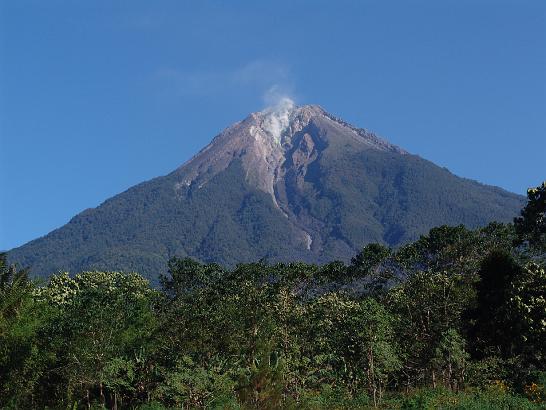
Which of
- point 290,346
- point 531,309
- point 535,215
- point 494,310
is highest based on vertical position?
point 535,215

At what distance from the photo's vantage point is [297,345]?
36.6m

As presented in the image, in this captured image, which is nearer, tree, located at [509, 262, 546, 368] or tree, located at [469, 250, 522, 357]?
→ tree, located at [509, 262, 546, 368]

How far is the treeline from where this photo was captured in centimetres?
2588

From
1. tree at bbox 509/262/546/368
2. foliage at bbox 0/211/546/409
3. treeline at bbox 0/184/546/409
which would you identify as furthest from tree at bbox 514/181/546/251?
tree at bbox 509/262/546/368

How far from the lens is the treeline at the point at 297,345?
84.9 feet

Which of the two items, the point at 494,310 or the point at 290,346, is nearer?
the point at 494,310

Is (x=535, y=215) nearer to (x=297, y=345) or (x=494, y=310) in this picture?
(x=494, y=310)

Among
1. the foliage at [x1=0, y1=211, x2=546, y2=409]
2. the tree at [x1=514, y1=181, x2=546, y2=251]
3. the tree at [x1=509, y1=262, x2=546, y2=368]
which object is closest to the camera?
the foliage at [x1=0, y1=211, x2=546, y2=409]

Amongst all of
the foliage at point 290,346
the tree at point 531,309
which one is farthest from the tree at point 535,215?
the tree at point 531,309

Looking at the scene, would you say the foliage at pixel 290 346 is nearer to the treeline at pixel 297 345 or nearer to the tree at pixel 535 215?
the treeline at pixel 297 345

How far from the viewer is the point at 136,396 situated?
1400 inches

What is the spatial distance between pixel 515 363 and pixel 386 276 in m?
41.0

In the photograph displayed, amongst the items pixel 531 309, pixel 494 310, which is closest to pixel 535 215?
pixel 494 310

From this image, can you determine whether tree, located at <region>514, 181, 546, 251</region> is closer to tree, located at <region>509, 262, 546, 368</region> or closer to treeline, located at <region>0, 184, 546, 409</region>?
treeline, located at <region>0, 184, 546, 409</region>
